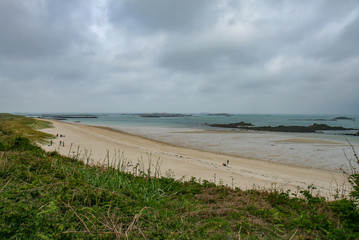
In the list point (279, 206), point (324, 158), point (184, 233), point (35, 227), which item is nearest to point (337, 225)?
point (279, 206)

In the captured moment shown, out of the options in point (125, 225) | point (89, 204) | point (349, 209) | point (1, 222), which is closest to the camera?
point (1, 222)

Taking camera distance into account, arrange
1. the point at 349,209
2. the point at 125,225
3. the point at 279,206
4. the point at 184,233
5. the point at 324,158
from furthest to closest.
Answer: 1. the point at 324,158
2. the point at 279,206
3. the point at 349,209
4. the point at 125,225
5. the point at 184,233

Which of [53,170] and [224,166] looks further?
[224,166]

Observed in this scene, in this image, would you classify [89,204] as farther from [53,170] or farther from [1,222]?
[53,170]

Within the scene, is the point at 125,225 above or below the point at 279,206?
above

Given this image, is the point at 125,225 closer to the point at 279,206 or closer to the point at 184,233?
the point at 184,233

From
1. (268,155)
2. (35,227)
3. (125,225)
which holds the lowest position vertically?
(268,155)

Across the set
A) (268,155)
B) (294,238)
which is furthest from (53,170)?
(268,155)

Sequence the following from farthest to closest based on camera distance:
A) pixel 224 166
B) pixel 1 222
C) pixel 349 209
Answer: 1. pixel 224 166
2. pixel 349 209
3. pixel 1 222

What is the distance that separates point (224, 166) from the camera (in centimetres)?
1379

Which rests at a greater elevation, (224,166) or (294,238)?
(294,238)

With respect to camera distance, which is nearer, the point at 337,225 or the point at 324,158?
the point at 337,225

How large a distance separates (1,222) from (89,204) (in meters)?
1.21

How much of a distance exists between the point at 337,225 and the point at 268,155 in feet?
53.9
